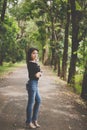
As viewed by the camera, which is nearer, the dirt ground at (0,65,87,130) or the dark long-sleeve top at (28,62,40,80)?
the dark long-sleeve top at (28,62,40,80)

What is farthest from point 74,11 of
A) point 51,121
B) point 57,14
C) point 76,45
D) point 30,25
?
point 30,25

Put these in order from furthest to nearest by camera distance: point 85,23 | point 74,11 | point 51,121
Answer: point 85,23 < point 74,11 < point 51,121

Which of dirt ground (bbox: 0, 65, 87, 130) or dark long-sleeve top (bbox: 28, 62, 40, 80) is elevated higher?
dark long-sleeve top (bbox: 28, 62, 40, 80)

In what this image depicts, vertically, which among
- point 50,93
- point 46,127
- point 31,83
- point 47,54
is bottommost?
point 47,54

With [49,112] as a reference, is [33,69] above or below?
above

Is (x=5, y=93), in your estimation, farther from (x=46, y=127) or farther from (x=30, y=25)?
(x=30, y=25)

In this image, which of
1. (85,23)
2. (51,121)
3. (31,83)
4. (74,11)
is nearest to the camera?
(31,83)

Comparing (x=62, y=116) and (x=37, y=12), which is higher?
(x=37, y=12)

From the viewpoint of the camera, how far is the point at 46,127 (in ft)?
34.3

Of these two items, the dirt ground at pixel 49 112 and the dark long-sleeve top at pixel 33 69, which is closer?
the dark long-sleeve top at pixel 33 69

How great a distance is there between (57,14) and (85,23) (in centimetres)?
757

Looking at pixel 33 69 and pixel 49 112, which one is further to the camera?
pixel 49 112

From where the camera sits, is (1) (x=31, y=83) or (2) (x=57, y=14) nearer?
(1) (x=31, y=83)

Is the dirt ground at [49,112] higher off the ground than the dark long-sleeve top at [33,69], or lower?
lower
